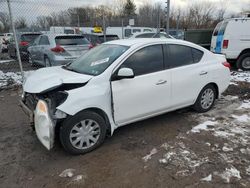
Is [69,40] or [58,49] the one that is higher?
[69,40]

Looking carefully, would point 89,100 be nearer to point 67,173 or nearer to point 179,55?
point 67,173

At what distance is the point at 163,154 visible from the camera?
338 centimetres

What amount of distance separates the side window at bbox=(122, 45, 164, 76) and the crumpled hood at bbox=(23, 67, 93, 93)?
74cm

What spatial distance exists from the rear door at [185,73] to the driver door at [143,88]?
181mm

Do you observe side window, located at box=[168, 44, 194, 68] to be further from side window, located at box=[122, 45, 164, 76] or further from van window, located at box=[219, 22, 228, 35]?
van window, located at box=[219, 22, 228, 35]

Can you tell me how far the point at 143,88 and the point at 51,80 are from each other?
1.42m

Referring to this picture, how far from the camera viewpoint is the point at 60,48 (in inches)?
313

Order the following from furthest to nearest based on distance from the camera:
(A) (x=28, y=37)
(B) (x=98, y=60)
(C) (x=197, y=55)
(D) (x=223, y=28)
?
1. (A) (x=28, y=37)
2. (D) (x=223, y=28)
3. (C) (x=197, y=55)
4. (B) (x=98, y=60)

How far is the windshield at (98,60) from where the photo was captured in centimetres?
367

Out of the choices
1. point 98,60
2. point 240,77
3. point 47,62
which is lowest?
point 240,77

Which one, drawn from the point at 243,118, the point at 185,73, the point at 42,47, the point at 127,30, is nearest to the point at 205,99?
the point at 243,118

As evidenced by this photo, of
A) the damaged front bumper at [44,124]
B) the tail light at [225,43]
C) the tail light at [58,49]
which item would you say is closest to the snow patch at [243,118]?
the damaged front bumper at [44,124]

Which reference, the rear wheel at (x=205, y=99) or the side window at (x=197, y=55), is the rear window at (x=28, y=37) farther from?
the rear wheel at (x=205, y=99)

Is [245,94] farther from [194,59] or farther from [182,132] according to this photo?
[182,132]
